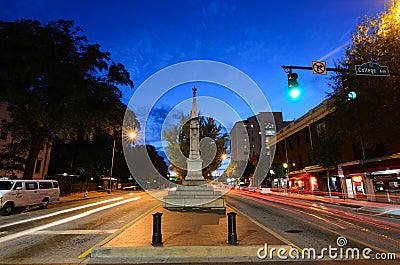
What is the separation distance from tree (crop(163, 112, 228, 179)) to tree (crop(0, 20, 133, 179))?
27.2 ft

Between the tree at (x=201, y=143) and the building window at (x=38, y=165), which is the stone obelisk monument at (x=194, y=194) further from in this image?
the building window at (x=38, y=165)

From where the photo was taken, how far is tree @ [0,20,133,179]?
19.2 meters

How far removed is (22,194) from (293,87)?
668 inches

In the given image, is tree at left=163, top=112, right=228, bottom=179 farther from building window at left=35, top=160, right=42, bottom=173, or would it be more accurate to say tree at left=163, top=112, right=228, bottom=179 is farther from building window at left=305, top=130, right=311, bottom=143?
building window at left=35, top=160, right=42, bottom=173

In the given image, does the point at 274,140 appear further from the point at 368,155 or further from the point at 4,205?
the point at 4,205

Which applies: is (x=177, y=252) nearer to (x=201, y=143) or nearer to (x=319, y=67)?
(x=319, y=67)

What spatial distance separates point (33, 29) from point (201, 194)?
66.2 feet

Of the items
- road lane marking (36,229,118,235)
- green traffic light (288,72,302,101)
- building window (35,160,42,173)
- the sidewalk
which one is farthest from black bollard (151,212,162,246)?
building window (35,160,42,173)

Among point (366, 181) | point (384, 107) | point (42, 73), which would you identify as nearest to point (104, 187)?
point (42, 73)

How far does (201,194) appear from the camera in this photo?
16594 mm

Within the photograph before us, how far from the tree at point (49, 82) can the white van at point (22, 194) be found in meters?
5.24

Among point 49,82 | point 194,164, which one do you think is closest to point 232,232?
point 194,164

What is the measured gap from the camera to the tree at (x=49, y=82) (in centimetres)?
1923

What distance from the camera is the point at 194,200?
626 inches
